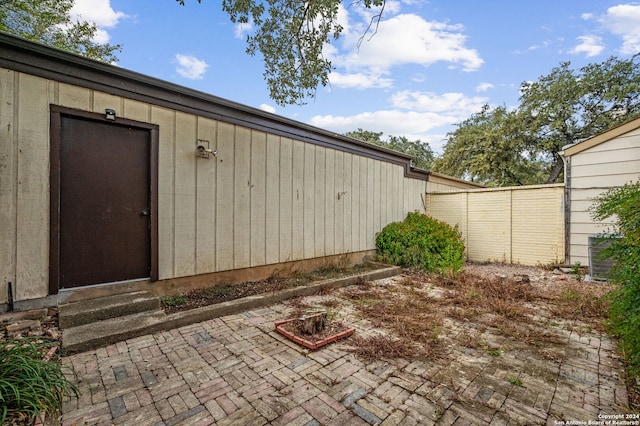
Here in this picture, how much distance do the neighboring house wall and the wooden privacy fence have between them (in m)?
0.22

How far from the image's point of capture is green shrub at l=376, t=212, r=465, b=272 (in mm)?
5668

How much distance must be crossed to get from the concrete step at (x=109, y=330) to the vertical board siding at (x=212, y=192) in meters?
0.64

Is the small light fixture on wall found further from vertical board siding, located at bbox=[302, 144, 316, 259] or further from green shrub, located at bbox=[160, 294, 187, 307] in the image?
green shrub, located at bbox=[160, 294, 187, 307]

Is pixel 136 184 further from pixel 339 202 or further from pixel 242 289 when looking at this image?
pixel 339 202

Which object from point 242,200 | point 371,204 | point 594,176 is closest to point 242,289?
point 242,200

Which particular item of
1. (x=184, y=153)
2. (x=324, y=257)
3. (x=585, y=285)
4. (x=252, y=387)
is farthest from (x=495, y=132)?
(x=252, y=387)

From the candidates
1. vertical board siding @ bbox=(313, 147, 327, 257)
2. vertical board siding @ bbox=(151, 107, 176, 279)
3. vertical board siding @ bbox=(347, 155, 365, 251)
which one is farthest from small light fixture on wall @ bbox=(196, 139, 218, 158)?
vertical board siding @ bbox=(347, 155, 365, 251)

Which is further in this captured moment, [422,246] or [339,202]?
[422,246]

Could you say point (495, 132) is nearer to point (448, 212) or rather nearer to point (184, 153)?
point (448, 212)

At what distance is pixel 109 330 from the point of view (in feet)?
8.36

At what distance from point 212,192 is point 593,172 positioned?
7.14 meters

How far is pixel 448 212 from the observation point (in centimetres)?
755

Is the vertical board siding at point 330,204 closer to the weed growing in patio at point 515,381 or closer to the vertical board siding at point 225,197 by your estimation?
the vertical board siding at point 225,197

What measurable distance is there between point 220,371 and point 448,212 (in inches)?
280
